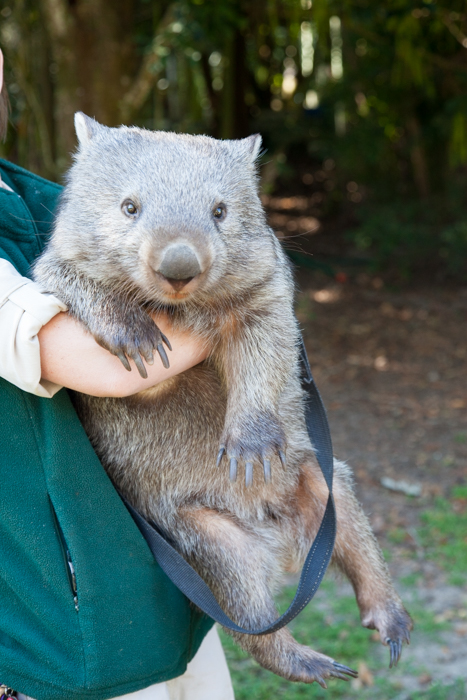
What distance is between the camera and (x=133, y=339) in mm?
1584

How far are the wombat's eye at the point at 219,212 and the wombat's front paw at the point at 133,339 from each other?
0.95 ft

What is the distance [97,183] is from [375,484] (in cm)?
355

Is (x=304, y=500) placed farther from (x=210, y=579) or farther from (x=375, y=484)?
(x=375, y=484)

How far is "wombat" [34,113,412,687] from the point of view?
164cm

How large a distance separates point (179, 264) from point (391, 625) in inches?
49.2

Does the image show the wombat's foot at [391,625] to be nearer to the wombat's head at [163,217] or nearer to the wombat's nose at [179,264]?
the wombat's head at [163,217]

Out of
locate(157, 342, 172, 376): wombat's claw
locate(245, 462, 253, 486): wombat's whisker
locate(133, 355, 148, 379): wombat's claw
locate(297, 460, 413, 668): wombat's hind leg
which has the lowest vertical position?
locate(297, 460, 413, 668): wombat's hind leg

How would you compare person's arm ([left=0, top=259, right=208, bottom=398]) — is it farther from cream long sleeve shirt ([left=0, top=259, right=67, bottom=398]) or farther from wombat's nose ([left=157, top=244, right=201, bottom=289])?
wombat's nose ([left=157, top=244, right=201, bottom=289])

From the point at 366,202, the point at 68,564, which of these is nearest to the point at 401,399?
the point at 366,202

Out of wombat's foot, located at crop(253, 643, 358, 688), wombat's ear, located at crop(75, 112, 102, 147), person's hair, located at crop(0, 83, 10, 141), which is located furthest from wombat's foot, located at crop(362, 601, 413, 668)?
person's hair, located at crop(0, 83, 10, 141)

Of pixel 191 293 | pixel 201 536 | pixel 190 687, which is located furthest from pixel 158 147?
pixel 190 687

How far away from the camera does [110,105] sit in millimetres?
4855

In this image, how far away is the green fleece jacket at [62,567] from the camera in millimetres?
1472

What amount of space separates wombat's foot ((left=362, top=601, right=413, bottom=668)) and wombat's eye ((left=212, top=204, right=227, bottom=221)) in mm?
1202
